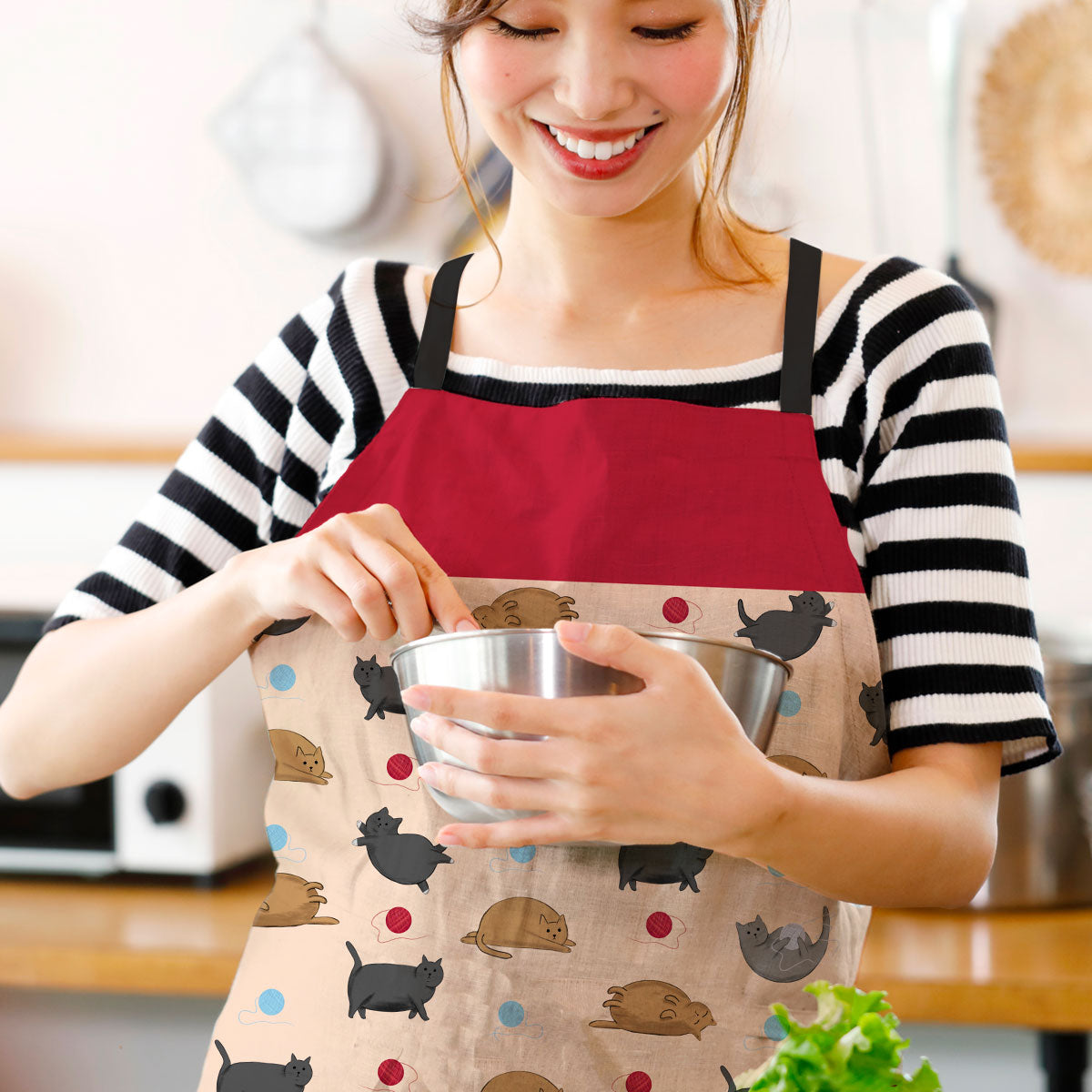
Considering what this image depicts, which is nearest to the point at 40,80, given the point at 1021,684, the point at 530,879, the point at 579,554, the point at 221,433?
the point at 221,433

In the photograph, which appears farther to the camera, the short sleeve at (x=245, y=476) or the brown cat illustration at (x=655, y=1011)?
the short sleeve at (x=245, y=476)

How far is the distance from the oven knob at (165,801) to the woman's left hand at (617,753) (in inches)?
38.9

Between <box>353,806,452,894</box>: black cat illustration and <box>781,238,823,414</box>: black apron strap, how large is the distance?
42cm

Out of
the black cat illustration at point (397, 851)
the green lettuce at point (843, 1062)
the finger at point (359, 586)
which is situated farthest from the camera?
the black cat illustration at point (397, 851)

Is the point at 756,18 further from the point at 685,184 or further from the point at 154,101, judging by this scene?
the point at 154,101

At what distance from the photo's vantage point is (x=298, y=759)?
3.07 feet

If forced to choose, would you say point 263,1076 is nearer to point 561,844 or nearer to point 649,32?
point 561,844

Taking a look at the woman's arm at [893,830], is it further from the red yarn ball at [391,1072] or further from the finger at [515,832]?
the red yarn ball at [391,1072]

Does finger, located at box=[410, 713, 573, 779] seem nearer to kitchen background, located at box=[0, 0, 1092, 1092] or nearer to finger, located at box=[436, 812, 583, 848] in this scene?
finger, located at box=[436, 812, 583, 848]

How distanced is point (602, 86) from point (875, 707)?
1.56ft

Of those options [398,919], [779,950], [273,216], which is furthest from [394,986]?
[273,216]

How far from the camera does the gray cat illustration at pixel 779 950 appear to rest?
850 millimetres

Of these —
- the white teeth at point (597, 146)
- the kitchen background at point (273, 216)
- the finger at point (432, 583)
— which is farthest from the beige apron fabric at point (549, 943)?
the kitchen background at point (273, 216)

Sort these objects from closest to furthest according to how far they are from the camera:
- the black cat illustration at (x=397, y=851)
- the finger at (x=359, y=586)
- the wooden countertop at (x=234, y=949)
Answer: the finger at (x=359, y=586) → the black cat illustration at (x=397, y=851) → the wooden countertop at (x=234, y=949)
